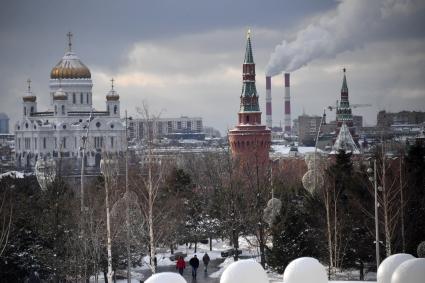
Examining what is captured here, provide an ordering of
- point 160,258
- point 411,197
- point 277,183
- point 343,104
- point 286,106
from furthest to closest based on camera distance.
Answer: point 286,106 < point 343,104 < point 277,183 < point 160,258 < point 411,197

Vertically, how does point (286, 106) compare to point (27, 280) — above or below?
above

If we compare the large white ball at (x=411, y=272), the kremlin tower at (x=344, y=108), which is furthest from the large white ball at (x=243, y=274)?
the kremlin tower at (x=344, y=108)

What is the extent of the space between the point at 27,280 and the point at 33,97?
103671 mm

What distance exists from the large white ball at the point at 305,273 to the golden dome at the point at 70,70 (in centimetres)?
11485

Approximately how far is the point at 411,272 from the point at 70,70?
4603 inches

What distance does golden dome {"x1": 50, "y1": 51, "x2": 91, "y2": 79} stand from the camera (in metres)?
130

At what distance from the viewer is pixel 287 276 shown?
1770cm

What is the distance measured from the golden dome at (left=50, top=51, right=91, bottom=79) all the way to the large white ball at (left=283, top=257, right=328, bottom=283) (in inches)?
4522

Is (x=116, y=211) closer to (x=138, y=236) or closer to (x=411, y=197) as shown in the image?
(x=138, y=236)

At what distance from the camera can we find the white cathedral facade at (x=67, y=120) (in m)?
125

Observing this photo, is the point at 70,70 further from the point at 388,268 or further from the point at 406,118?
the point at 388,268

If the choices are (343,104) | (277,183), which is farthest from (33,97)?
(277,183)

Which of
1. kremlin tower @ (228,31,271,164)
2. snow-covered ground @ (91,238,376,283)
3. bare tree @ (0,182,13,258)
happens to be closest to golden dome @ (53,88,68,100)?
kremlin tower @ (228,31,271,164)

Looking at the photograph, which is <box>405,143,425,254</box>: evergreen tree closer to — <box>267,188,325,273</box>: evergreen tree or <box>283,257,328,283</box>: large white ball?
<box>267,188,325,273</box>: evergreen tree
